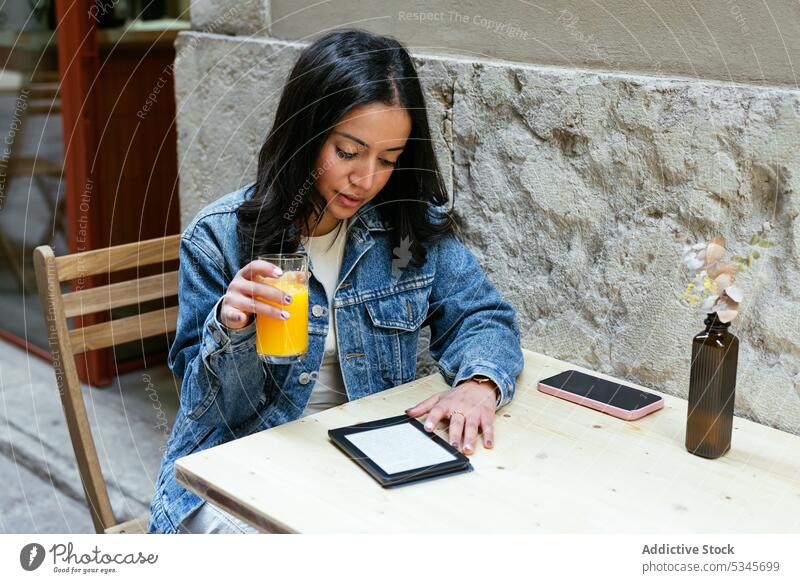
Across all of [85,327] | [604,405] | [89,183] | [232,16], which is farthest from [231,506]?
[89,183]

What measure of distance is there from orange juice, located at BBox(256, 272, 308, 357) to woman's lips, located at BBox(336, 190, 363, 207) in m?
0.18

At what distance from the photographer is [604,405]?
4.61 ft

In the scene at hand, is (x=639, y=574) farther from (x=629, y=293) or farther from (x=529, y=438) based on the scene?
(x=629, y=293)

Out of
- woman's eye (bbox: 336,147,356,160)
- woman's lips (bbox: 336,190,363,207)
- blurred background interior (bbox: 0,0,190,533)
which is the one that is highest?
woman's eye (bbox: 336,147,356,160)

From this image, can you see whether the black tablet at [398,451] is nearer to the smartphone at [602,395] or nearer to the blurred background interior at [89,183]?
the smartphone at [602,395]

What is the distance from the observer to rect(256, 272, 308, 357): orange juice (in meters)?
1.28

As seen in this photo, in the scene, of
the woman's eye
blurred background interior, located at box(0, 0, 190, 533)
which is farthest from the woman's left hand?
blurred background interior, located at box(0, 0, 190, 533)

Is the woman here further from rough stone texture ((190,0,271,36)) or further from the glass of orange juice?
rough stone texture ((190,0,271,36))

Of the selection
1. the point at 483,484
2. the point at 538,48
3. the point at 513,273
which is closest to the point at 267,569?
the point at 483,484

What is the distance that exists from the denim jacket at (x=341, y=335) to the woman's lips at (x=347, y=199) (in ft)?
0.42

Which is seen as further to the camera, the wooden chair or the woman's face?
the wooden chair

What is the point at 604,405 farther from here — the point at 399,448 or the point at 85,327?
the point at 85,327

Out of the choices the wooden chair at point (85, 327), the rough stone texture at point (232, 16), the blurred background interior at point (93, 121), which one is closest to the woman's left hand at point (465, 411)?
the wooden chair at point (85, 327)

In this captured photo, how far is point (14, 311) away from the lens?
3490 millimetres
